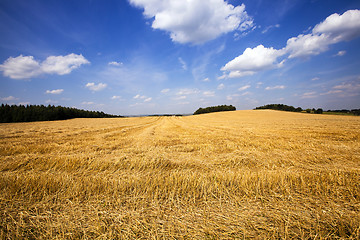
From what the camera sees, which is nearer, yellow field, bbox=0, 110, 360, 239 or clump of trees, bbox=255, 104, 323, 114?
yellow field, bbox=0, 110, 360, 239

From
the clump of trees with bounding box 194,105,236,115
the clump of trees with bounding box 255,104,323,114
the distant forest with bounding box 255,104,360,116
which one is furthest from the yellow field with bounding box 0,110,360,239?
the clump of trees with bounding box 194,105,236,115

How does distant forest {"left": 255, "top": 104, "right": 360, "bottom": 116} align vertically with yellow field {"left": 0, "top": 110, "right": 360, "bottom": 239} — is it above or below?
above

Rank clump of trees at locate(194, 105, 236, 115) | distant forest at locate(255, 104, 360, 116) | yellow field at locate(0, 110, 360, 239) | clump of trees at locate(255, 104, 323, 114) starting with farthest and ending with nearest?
1. clump of trees at locate(194, 105, 236, 115)
2. clump of trees at locate(255, 104, 323, 114)
3. distant forest at locate(255, 104, 360, 116)
4. yellow field at locate(0, 110, 360, 239)

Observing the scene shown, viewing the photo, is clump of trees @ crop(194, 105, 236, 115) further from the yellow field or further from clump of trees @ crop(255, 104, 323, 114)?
the yellow field

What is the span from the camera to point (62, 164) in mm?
3705

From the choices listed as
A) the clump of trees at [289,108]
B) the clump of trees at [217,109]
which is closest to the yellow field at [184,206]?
the clump of trees at [289,108]

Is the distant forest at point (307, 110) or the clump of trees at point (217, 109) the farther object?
the clump of trees at point (217, 109)

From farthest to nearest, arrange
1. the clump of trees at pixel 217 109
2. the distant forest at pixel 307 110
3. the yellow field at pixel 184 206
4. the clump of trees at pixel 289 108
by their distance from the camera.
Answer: the clump of trees at pixel 217 109 → the clump of trees at pixel 289 108 → the distant forest at pixel 307 110 → the yellow field at pixel 184 206

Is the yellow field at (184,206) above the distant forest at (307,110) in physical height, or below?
below

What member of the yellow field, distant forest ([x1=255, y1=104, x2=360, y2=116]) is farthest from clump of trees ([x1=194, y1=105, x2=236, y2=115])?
the yellow field

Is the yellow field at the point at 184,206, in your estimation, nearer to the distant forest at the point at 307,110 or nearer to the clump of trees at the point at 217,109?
the distant forest at the point at 307,110

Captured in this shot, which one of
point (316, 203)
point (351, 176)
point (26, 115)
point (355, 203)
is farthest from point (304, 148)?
point (26, 115)

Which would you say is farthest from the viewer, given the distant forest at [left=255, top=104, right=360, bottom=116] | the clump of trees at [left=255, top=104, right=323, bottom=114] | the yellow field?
the clump of trees at [left=255, top=104, right=323, bottom=114]

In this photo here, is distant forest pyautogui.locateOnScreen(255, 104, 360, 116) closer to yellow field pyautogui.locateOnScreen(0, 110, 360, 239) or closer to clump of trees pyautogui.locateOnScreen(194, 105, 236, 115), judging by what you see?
clump of trees pyautogui.locateOnScreen(194, 105, 236, 115)
